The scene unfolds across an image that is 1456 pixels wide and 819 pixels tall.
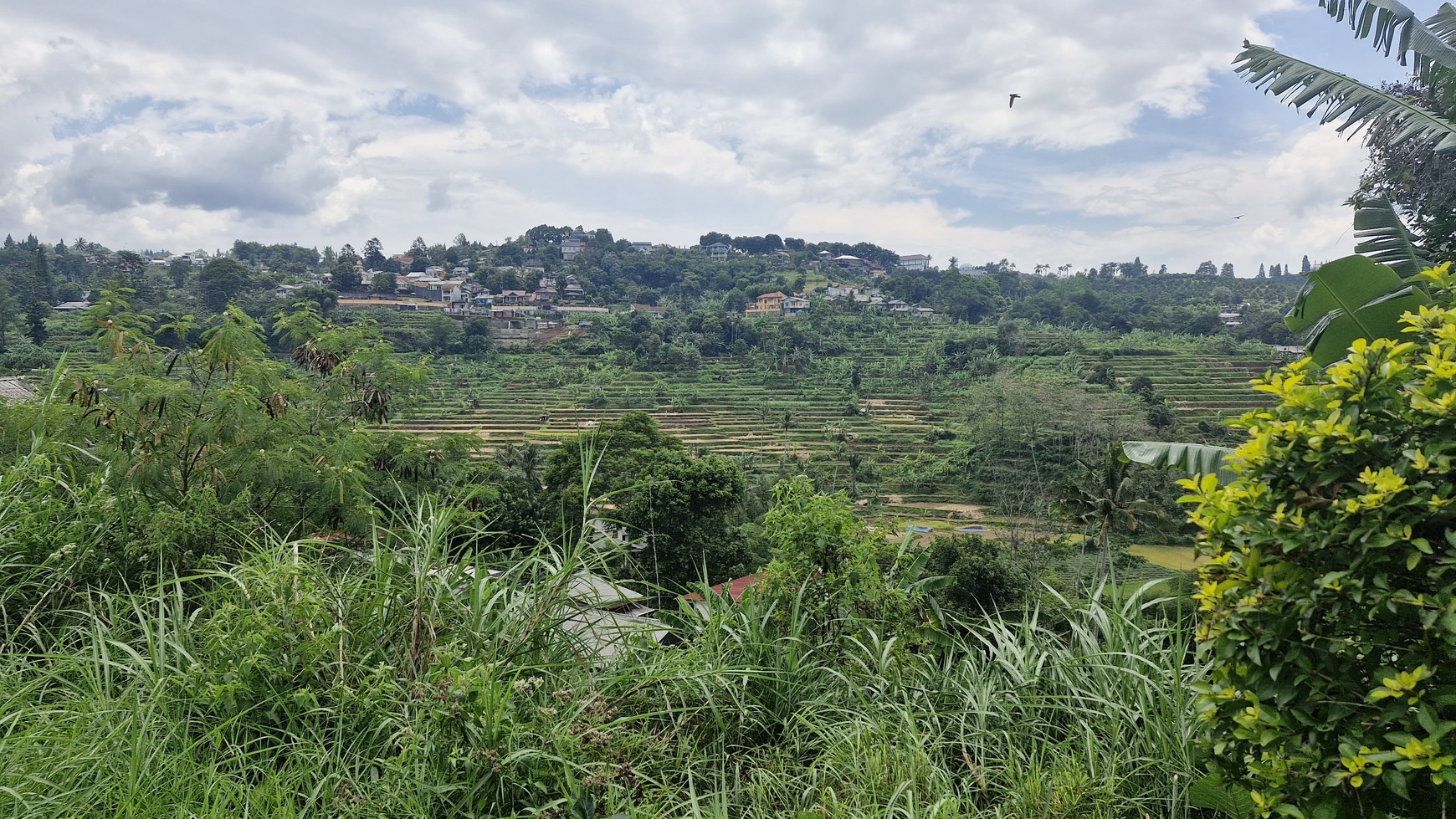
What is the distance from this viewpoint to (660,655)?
206cm

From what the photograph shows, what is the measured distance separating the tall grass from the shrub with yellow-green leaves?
44 centimetres

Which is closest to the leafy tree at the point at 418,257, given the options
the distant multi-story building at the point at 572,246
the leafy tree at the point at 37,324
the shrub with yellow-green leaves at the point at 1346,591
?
the distant multi-story building at the point at 572,246

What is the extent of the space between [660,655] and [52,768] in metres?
1.21

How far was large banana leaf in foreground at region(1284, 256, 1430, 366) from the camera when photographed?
287cm

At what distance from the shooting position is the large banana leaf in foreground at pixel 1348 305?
2867mm

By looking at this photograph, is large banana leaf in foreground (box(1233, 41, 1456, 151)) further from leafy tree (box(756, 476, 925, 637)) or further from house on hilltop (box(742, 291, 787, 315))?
house on hilltop (box(742, 291, 787, 315))

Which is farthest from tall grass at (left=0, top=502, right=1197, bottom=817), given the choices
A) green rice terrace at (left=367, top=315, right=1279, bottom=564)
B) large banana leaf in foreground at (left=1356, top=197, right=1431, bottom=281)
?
green rice terrace at (left=367, top=315, right=1279, bottom=564)

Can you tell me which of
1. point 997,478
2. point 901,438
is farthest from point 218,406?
point 901,438

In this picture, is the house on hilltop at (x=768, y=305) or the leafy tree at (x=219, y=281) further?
the house on hilltop at (x=768, y=305)

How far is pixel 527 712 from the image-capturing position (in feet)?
5.55

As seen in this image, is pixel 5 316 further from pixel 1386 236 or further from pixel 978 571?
pixel 1386 236

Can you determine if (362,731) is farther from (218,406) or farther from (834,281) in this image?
(834,281)

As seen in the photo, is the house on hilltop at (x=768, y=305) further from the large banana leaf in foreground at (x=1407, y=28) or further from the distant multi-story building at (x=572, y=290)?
the large banana leaf in foreground at (x=1407, y=28)

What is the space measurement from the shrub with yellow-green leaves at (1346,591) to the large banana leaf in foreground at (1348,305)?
1872 mm
